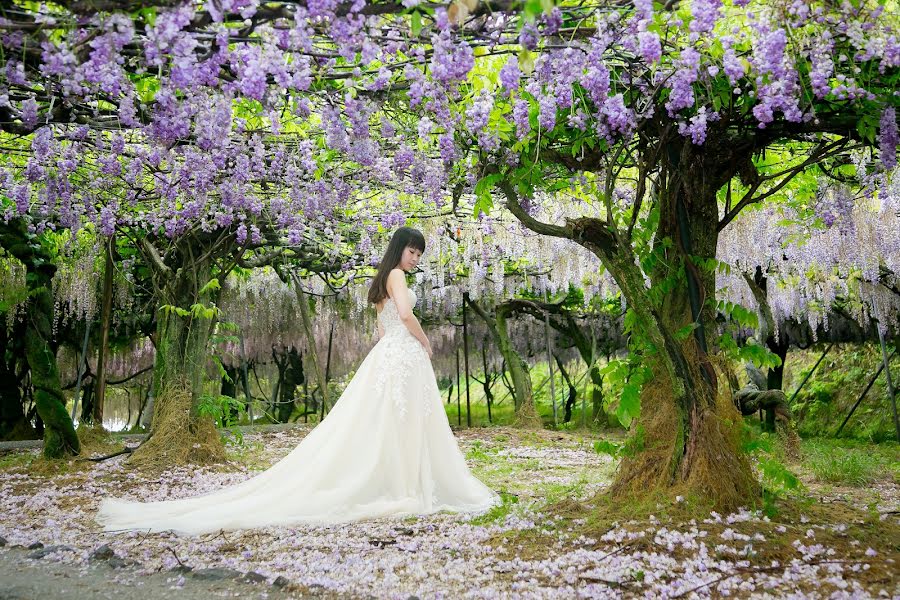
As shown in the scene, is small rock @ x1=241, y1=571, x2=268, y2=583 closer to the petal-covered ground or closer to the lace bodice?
the petal-covered ground

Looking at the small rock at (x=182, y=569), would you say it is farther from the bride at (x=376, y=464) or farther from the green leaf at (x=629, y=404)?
the green leaf at (x=629, y=404)

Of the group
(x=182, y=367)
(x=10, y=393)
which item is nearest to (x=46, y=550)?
(x=182, y=367)

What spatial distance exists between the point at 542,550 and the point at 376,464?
1.34 m

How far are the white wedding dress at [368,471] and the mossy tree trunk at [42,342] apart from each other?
2215 millimetres

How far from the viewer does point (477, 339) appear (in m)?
13.3

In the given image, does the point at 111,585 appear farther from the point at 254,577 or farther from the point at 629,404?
the point at 629,404

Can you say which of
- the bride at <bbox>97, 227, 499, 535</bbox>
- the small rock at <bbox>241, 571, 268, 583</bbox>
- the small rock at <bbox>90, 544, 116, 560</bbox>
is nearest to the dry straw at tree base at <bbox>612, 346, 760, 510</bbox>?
the bride at <bbox>97, 227, 499, 535</bbox>

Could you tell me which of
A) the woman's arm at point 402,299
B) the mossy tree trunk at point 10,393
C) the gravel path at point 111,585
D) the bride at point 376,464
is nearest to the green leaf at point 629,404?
the bride at point 376,464

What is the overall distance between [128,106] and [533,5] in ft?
5.87

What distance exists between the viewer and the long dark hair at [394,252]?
14.2 ft

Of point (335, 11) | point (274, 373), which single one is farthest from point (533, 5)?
point (274, 373)

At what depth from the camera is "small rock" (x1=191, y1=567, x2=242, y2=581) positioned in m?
2.67

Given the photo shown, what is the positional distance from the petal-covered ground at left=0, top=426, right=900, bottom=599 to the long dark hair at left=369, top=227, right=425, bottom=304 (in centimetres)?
136

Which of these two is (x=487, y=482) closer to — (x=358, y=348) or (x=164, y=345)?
(x=164, y=345)
